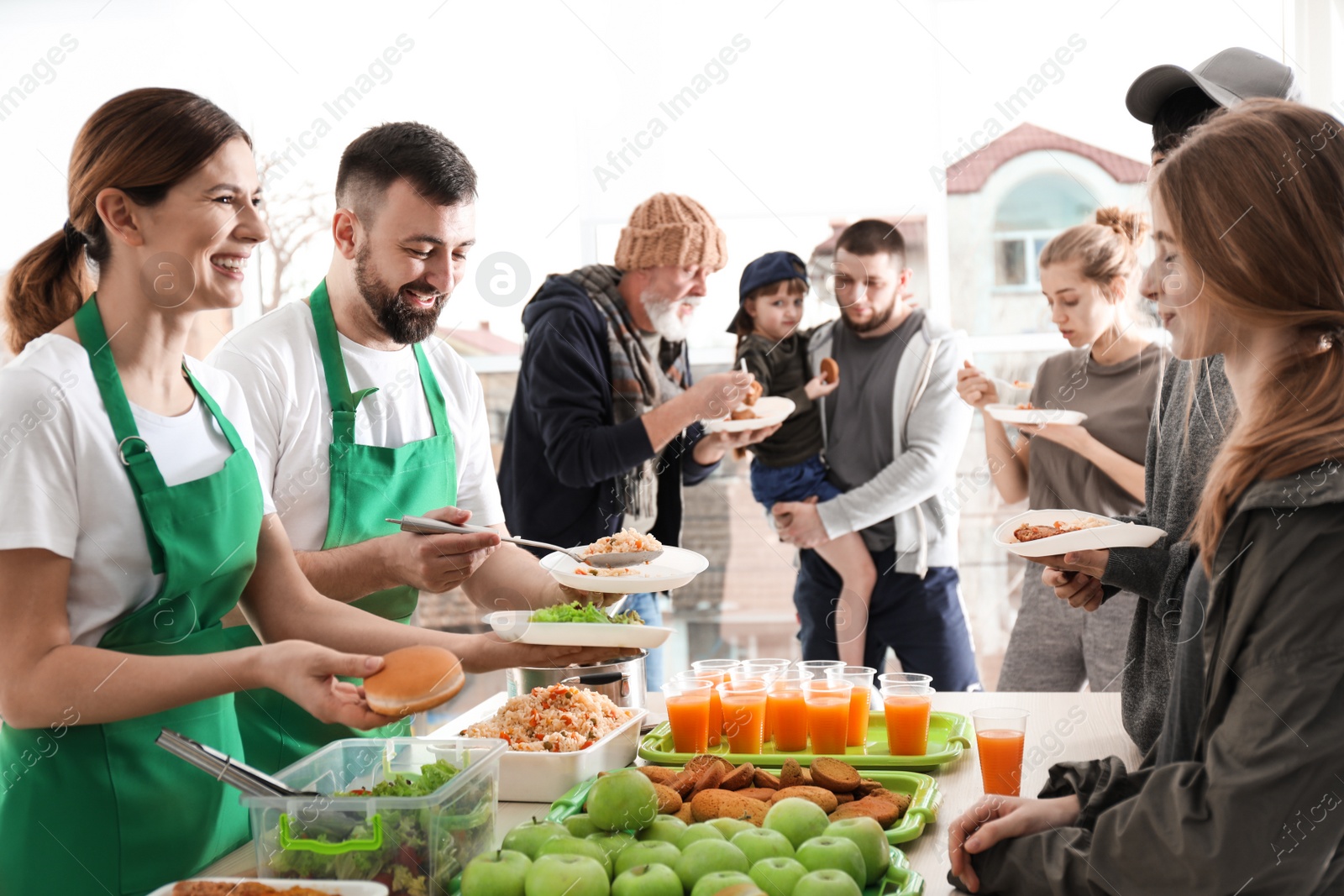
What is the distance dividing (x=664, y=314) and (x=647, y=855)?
217 centimetres

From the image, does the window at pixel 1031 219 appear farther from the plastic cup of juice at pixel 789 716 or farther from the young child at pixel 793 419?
the plastic cup of juice at pixel 789 716

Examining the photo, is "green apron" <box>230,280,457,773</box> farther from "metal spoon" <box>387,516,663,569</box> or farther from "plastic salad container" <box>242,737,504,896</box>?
"plastic salad container" <box>242,737,504,896</box>

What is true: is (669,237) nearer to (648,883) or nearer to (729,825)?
(729,825)

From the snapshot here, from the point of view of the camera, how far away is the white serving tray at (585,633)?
5.44 ft

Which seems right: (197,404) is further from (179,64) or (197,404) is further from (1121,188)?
(1121,188)

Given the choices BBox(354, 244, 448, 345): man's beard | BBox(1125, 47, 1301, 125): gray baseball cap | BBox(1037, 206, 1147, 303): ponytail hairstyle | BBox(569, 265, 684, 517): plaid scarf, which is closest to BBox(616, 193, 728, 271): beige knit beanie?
BBox(569, 265, 684, 517): plaid scarf

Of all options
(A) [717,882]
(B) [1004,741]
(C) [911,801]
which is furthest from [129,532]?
(B) [1004,741]

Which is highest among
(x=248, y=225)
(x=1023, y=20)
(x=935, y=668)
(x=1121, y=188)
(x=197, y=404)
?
(x=1023, y=20)

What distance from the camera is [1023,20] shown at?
3.93 metres

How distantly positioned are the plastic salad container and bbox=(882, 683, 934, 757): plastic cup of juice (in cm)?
77

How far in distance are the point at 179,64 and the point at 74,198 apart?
9.29ft

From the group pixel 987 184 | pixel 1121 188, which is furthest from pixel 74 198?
pixel 1121 188

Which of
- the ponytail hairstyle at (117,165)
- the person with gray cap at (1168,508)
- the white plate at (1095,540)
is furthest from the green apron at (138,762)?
the person with gray cap at (1168,508)

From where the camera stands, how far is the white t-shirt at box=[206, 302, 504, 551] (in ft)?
6.55
